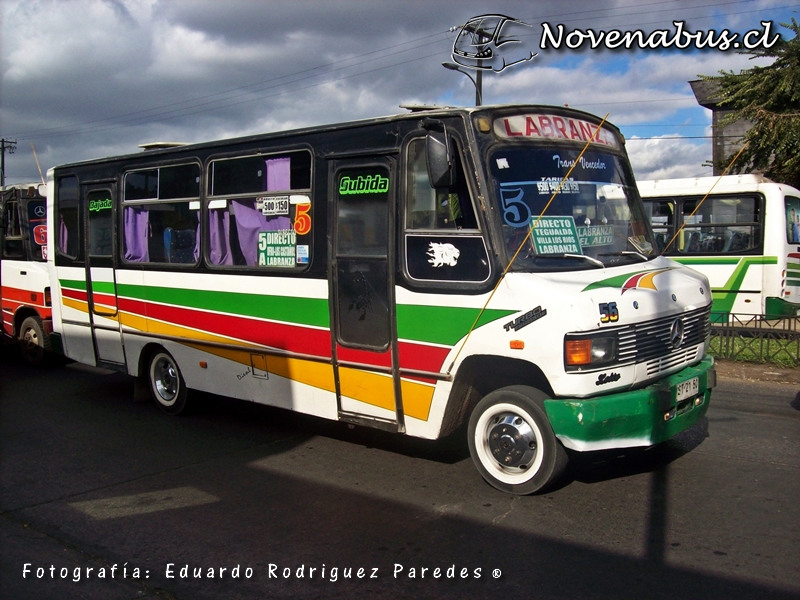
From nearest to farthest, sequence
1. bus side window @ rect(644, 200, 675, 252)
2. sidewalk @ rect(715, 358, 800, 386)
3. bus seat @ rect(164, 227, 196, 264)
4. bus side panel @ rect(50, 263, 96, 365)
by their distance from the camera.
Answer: bus seat @ rect(164, 227, 196, 264)
bus side panel @ rect(50, 263, 96, 365)
sidewalk @ rect(715, 358, 800, 386)
bus side window @ rect(644, 200, 675, 252)

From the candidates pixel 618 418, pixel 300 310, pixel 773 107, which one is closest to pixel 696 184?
pixel 773 107

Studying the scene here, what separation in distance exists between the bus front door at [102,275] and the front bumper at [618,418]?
19.1ft

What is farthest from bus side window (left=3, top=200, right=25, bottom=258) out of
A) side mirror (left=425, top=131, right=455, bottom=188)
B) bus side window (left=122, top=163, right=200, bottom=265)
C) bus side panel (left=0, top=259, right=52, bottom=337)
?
side mirror (left=425, top=131, right=455, bottom=188)

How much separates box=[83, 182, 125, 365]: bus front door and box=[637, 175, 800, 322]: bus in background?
390 inches

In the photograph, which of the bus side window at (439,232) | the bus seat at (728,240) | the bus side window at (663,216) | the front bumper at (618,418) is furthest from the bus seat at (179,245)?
the bus seat at (728,240)

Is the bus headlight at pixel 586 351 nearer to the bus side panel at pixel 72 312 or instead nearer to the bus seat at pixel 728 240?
the bus side panel at pixel 72 312

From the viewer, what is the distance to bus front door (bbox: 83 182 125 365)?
912 centimetres

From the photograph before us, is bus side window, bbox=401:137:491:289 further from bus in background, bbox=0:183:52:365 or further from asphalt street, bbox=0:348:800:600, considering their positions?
bus in background, bbox=0:183:52:365

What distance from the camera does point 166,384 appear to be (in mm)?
8852

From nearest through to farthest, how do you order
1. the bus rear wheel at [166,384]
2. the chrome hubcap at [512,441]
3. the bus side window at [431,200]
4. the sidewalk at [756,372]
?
the chrome hubcap at [512,441], the bus side window at [431,200], the bus rear wheel at [166,384], the sidewalk at [756,372]

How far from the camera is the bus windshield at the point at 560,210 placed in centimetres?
556

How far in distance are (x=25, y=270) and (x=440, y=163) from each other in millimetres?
8694

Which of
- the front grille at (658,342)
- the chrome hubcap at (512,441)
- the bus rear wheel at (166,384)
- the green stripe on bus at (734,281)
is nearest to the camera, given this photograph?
the front grille at (658,342)

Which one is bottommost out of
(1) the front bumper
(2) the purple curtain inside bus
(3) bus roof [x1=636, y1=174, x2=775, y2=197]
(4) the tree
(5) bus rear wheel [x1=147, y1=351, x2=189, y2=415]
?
(5) bus rear wheel [x1=147, y1=351, x2=189, y2=415]
